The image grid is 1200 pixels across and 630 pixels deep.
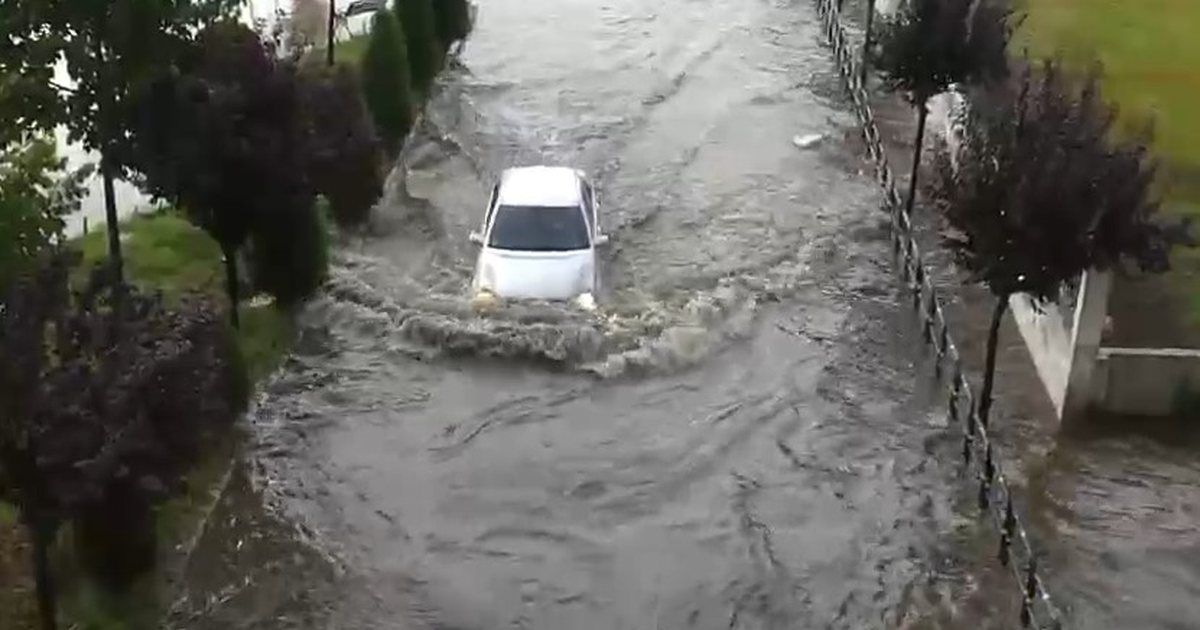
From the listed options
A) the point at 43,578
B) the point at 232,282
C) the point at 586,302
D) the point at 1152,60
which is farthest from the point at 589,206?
the point at 1152,60

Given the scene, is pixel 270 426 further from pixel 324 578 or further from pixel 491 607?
pixel 491 607

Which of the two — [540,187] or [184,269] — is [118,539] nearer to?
[184,269]

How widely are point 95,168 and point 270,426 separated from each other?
3.11 meters

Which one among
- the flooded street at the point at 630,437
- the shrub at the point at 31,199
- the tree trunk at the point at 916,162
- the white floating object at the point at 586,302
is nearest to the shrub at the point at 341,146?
the flooded street at the point at 630,437

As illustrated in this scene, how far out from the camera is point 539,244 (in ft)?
55.7

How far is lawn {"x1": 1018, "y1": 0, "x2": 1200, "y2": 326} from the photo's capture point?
19078mm

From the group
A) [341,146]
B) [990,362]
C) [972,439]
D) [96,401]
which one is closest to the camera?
[96,401]

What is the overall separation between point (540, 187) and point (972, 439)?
634cm

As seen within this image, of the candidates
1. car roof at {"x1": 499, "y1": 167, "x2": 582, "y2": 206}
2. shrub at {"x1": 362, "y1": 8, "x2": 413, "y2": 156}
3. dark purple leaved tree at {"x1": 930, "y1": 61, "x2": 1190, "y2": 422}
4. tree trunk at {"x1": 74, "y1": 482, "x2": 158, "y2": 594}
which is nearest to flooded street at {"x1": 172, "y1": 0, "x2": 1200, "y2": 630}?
tree trunk at {"x1": 74, "y1": 482, "x2": 158, "y2": 594}

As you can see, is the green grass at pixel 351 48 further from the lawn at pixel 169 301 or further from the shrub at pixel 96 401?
the shrub at pixel 96 401

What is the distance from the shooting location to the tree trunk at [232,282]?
1530 centimetres

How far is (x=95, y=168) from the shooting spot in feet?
48.1

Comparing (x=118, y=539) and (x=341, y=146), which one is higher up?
(x=341, y=146)

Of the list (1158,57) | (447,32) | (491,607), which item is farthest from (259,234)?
(1158,57)
